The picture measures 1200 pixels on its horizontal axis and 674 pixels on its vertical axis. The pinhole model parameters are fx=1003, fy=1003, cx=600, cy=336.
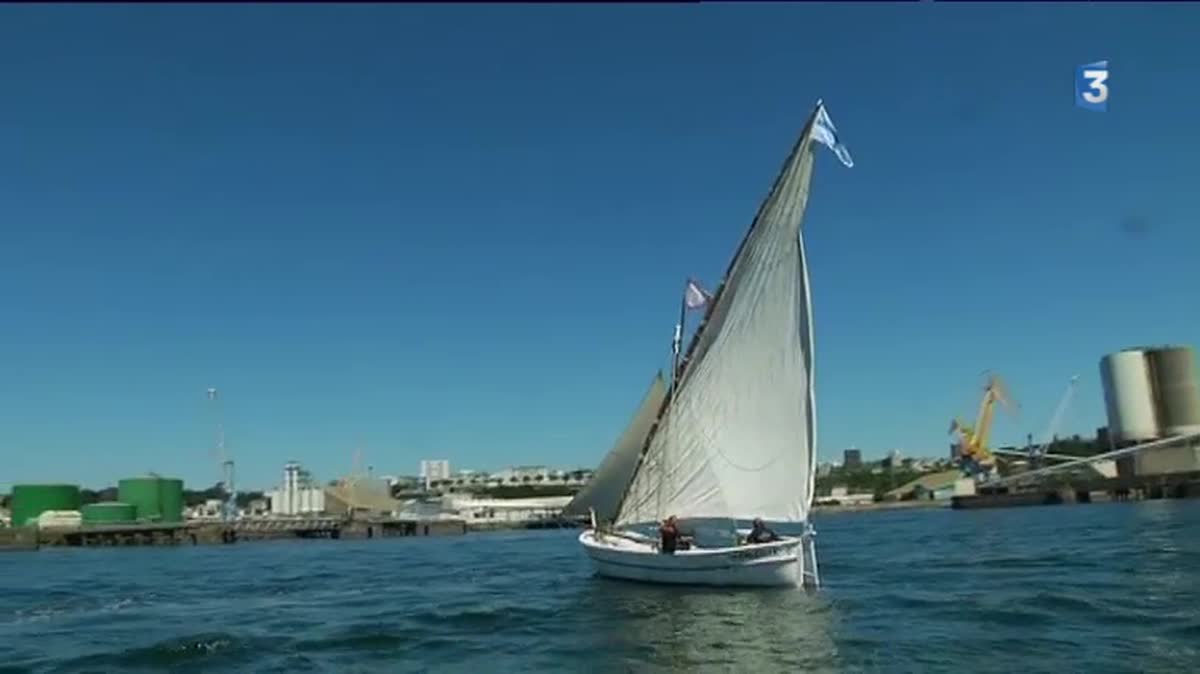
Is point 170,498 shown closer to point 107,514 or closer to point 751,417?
point 107,514

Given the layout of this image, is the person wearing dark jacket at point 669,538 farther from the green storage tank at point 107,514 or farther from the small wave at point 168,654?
the green storage tank at point 107,514

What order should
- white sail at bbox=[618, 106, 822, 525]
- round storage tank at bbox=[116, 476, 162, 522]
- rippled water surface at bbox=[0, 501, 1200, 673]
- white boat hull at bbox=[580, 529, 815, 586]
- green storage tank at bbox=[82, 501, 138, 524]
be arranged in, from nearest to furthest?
rippled water surface at bbox=[0, 501, 1200, 673]
white boat hull at bbox=[580, 529, 815, 586]
white sail at bbox=[618, 106, 822, 525]
green storage tank at bbox=[82, 501, 138, 524]
round storage tank at bbox=[116, 476, 162, 522]

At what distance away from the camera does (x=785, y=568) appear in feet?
136

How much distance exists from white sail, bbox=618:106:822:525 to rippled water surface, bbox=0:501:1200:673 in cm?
439

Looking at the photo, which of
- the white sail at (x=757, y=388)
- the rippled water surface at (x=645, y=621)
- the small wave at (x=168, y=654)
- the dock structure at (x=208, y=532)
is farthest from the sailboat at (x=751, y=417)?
the dock structure at (x=208, y=532)

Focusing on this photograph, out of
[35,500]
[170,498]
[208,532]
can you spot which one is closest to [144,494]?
[170,498]

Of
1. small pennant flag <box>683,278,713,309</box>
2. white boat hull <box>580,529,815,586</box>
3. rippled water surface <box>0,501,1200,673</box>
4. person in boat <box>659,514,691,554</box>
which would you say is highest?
small pennant flag <box>683,278,713,309</box>

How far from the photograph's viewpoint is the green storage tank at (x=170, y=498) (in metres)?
179

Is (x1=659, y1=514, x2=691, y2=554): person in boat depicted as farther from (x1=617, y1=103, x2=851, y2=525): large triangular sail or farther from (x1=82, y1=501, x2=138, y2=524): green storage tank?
(x1=82, y1=501, x2=138, y2=524): green storage tank

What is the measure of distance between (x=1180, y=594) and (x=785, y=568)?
14.2m

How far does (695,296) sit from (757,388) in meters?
7.63

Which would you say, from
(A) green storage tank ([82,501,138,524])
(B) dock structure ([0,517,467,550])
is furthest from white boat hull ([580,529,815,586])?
(A) green storage tank ([82,501,138,524])

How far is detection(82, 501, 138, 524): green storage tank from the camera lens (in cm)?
16400

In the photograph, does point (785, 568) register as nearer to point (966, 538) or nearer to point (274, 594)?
point (274, 594)
